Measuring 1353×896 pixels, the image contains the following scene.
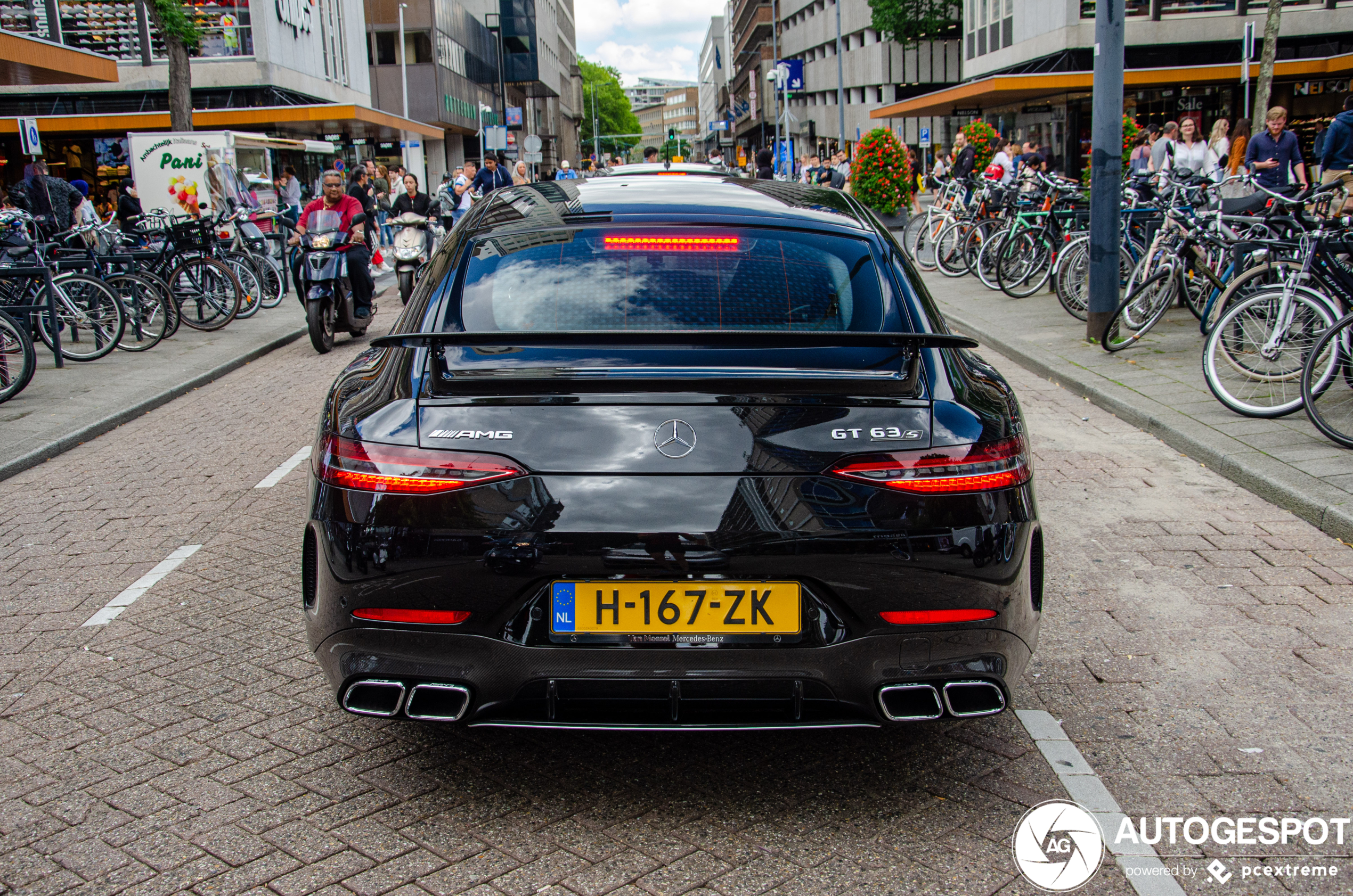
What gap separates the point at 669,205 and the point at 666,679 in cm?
164

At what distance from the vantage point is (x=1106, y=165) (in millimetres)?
9992

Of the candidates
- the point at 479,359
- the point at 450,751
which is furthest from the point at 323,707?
the point at 479,359

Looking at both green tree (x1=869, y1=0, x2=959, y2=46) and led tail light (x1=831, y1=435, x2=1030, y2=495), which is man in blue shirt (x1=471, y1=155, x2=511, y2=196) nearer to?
led tail light (x1=831, y1=435, x2=1030, y2=495)

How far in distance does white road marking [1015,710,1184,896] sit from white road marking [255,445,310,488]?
4.57 metres

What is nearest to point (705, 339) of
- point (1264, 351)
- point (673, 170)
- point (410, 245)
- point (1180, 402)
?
point (673, 170)

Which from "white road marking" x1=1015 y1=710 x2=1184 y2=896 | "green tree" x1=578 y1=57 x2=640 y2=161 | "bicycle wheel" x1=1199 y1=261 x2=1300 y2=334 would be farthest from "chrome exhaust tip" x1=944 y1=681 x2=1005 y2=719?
"green tree" x1=578 y1=57 x2=640 y2=161

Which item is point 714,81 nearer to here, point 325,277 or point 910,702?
point 325,277

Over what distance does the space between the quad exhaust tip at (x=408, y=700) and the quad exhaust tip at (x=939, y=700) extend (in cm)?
98

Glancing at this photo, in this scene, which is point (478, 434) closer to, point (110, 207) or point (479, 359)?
point (479, 359)

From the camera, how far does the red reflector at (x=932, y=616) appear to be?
263 centimetres

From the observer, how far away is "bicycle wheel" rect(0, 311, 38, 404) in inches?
359

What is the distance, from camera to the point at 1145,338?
10.5 m

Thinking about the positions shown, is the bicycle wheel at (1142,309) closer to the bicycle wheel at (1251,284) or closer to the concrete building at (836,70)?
the bicycle wheel at (1251,284)

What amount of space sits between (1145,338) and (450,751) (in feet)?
29.4
